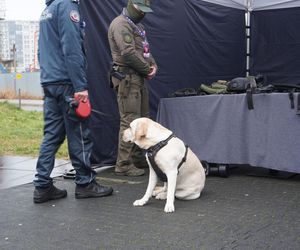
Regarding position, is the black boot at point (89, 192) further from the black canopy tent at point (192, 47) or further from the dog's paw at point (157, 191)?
the black canopy tent at point (192, 47)

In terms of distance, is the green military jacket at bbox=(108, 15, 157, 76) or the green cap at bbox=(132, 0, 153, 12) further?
the green cap at bbox=(132, 0, 153, 12)

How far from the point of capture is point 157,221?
13.8ft

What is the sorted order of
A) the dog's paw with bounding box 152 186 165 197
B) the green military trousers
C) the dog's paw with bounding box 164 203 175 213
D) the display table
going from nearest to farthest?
the dog's paw with bounding box 164 203 175 213 → the dog's paw with bounding box 152 186 165 197 → the display table → the green military trousers

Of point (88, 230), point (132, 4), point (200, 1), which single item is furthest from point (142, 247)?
point (200, 1)

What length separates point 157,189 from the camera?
5.12m

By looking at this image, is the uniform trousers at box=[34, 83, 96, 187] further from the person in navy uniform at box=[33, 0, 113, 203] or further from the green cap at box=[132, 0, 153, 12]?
the green cap at box=[132, 0, 153, 12]

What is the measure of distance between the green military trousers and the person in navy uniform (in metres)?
1.04

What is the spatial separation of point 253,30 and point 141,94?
3.36 metres

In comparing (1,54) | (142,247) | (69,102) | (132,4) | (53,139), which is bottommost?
(142,247)

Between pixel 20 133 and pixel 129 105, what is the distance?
5692 mm

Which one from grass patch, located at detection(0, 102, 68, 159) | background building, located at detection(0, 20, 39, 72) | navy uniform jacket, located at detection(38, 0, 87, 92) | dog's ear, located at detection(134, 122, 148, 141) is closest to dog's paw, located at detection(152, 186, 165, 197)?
dog's ear, located at detection(134, 122, 148, 141)

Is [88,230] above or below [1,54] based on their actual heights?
below

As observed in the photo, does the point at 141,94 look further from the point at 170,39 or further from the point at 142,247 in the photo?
the point at 142,247

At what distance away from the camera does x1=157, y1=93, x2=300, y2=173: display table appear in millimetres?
5496
